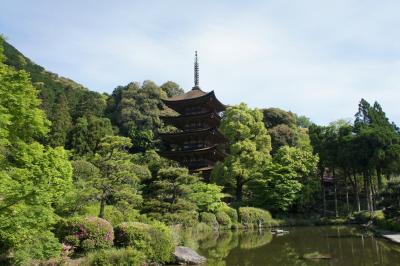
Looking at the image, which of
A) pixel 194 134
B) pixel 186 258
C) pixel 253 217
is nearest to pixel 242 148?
pixel 194 134

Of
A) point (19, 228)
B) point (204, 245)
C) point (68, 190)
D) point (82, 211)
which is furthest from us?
point (204, 245)

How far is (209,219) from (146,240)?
15743 mm

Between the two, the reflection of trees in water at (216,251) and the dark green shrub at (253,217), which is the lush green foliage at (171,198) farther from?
the dark green shrub at (253,217)

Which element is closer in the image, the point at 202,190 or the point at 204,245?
the point at 204,245

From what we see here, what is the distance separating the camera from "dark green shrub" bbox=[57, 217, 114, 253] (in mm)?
12805

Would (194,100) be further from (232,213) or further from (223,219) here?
(223,219)

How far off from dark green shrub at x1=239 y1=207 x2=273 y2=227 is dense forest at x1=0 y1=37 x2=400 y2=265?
85mm

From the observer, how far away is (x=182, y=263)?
13.8 metres

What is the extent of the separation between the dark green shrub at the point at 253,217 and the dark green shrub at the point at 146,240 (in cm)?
1833

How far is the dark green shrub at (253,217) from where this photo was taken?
31.7 metres

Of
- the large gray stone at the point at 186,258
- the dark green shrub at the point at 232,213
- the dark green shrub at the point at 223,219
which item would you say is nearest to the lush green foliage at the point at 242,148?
the dark green shrub at the point at 232,213

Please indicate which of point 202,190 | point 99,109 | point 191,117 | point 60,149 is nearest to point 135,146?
point 99,109

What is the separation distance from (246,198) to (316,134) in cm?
874

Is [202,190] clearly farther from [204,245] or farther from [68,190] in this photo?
[68,190]
